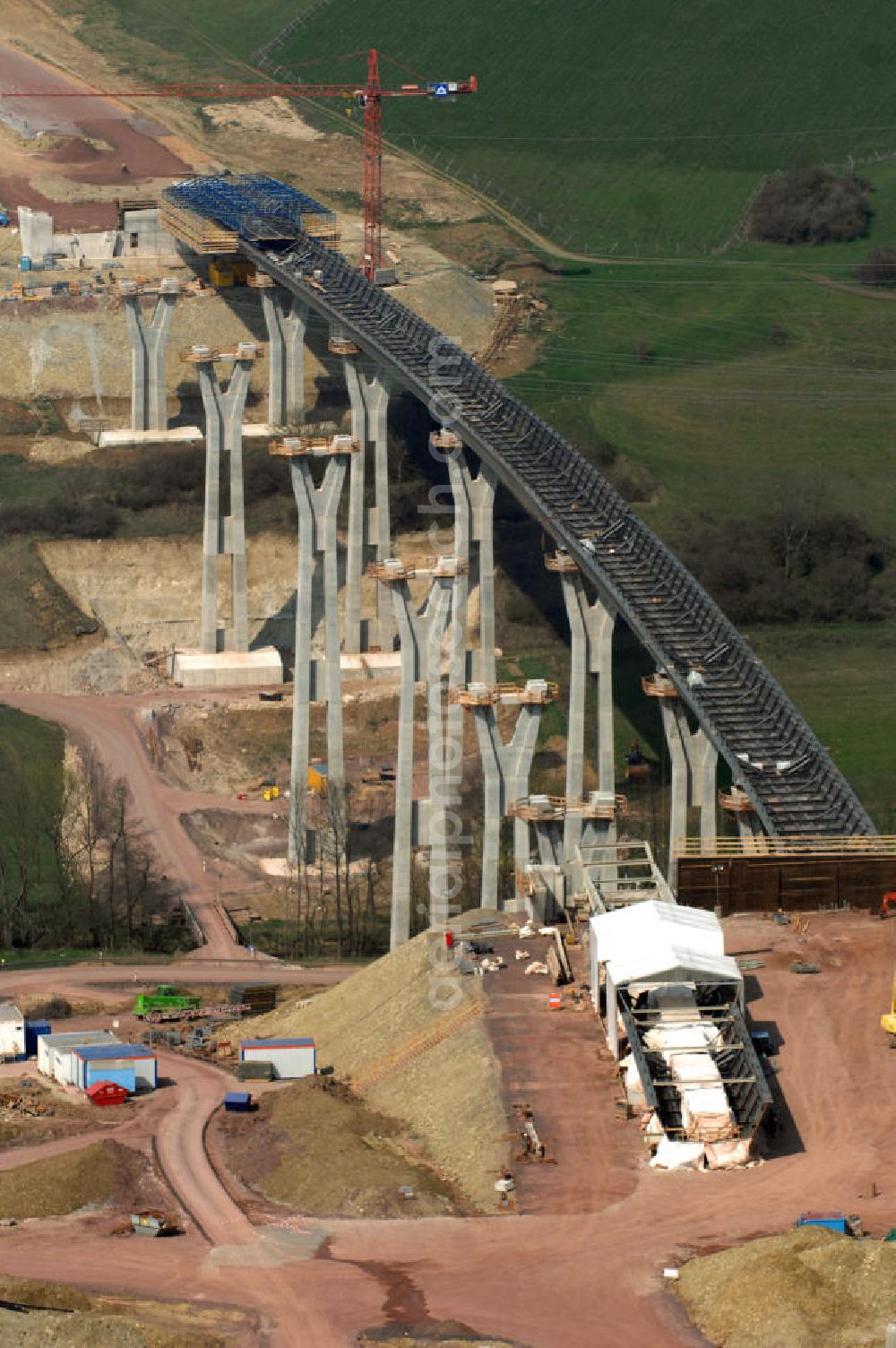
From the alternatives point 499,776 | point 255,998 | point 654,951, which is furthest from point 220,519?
point 654,951

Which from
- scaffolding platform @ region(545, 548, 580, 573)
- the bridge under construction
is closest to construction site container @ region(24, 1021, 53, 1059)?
the bridge under construction

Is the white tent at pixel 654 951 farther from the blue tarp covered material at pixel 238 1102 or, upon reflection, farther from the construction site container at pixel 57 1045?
the construction site container at pixel 57 1045

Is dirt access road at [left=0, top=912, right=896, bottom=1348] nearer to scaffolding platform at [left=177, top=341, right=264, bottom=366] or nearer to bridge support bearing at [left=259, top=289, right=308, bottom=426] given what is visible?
scaffolding platform at [left=177, top=341, right=264, bottom=366]

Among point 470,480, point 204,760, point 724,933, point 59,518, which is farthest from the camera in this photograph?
point 59,518

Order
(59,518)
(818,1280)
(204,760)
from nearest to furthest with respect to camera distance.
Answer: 1. (818,1280)
2. (204,760)
3. (59,518)

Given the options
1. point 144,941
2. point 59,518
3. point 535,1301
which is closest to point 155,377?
point 59,518

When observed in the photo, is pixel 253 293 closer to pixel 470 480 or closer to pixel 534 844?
pixel 470 480

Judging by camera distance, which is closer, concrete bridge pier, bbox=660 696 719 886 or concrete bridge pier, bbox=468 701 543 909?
concrete bridge pier, bbox=468 701 543 909
